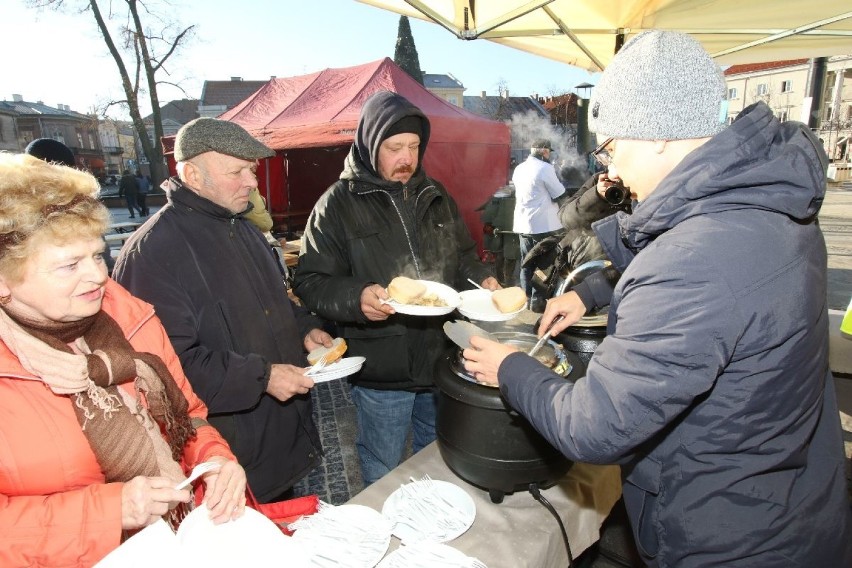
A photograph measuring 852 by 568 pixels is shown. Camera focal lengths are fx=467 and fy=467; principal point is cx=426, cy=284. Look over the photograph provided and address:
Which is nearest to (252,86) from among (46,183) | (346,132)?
(346,132)

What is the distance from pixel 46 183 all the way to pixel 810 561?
2.29m

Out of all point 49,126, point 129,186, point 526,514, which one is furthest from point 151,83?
point 49,126

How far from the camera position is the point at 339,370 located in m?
2.03

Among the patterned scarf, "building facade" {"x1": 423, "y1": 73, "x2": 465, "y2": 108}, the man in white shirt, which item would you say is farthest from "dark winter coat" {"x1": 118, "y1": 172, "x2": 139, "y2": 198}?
"building facade" {"x1": 423, "y1": 73, "x2": 465, "y2": 108}

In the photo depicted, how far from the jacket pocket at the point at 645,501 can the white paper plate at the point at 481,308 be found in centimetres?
92

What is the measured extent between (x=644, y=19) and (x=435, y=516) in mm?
4583

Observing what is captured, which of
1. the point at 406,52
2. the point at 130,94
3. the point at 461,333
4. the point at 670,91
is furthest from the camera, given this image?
the point at 406,52

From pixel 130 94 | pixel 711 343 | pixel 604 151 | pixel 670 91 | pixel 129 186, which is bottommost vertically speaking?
pixel 711 343

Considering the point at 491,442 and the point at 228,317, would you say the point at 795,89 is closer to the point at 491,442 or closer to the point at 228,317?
the point at 491,442

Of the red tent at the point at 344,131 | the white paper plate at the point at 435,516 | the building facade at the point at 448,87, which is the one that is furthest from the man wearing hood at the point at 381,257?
the building facade at the point at 448,87

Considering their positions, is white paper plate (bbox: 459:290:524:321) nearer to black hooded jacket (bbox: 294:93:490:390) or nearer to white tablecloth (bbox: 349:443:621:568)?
black hooded jacket (bbox: 294:93:490:390)

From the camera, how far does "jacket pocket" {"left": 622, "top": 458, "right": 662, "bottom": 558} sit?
123 centimetres

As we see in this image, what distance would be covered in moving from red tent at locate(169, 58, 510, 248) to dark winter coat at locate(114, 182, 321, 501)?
573 centimetres

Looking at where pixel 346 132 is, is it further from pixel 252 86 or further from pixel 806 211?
pixel 252 86
